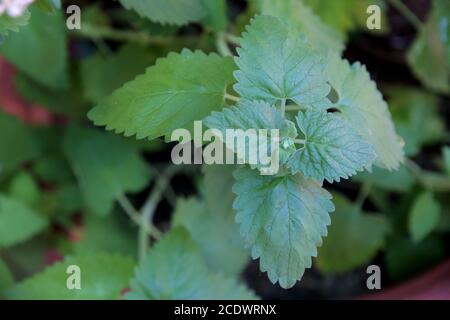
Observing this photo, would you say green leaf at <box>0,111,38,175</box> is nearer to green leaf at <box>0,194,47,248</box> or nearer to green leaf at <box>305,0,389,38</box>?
green leaf at <box>0,194,47,248</box>

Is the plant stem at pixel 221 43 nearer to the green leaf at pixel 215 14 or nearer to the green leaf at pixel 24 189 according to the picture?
the green leaf at pixel 215 14

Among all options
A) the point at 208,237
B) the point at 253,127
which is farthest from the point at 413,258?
the point at 253,127

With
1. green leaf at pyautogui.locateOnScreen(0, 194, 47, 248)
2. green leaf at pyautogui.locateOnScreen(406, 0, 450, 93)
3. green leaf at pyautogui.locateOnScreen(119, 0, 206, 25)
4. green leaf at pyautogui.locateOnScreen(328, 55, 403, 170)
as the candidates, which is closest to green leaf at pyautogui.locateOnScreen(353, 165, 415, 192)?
green leaf at pyautogui.locateOnScreen(406, 0, 450, 93)

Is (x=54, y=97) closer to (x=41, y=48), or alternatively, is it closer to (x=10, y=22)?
(x=41, y=48)

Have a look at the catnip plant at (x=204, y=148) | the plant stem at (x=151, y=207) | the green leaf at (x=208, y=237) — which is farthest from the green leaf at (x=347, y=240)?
the plant stem at (x=151, y=207)
